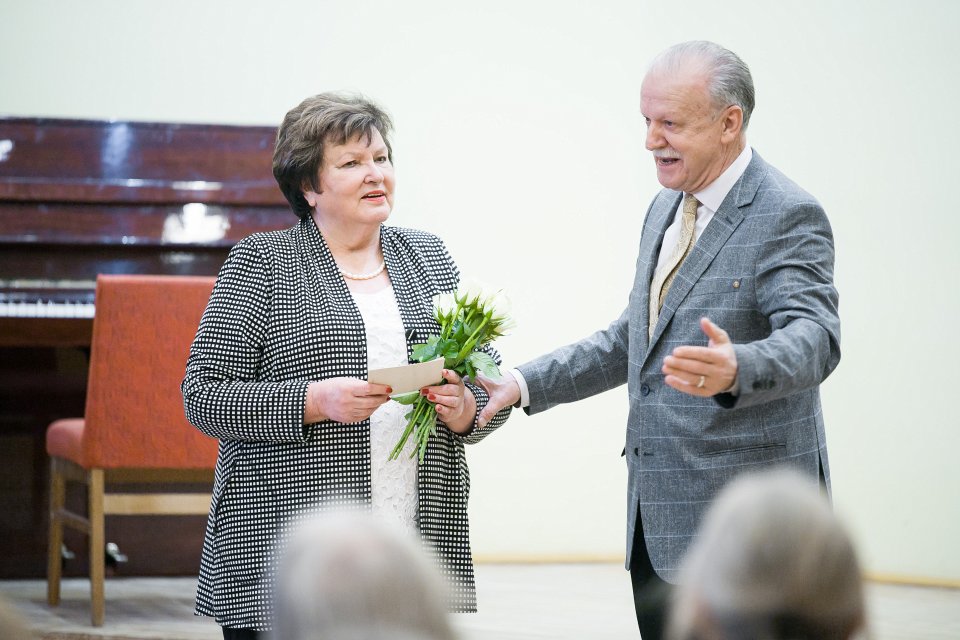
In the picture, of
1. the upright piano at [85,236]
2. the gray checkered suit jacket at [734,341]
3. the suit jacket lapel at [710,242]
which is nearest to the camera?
the gray checkered suit jacket at [734,341]

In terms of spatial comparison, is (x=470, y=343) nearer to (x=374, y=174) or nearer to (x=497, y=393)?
(x=497, y=393)

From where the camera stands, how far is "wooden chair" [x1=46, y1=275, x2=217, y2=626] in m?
4.01

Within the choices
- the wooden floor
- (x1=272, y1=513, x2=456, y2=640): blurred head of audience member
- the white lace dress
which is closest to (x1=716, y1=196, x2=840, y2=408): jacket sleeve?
the white lace dress

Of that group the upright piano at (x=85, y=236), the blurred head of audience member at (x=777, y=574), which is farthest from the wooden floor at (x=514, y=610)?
the blurred head of audience member at (x=777, y=574)

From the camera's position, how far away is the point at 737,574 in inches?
39.4

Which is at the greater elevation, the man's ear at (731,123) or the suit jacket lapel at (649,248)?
the man's ear at (731,123)

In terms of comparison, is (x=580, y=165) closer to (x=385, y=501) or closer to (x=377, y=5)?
(x=377, y=5)

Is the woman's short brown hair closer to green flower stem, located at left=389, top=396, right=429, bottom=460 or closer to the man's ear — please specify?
green flower stem, located at left=389, top=396, right=429, bottom=460

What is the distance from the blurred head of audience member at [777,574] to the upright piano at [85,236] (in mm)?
4008

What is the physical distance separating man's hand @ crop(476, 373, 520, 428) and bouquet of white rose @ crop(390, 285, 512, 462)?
95mm

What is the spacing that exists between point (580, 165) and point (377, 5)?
4.04ft

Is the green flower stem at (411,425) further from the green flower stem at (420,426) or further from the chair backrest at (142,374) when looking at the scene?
the chair backrest at (142,374)

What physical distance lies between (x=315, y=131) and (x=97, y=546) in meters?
2.16

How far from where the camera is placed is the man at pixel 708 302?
6.83ft
